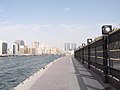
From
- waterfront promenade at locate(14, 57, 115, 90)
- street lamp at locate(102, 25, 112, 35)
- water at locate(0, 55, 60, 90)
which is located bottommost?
water at locate(0, 55, 60, 90)

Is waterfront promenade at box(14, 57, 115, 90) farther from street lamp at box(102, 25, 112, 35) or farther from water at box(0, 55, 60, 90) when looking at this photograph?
water at box(0, 55, 60, 90)

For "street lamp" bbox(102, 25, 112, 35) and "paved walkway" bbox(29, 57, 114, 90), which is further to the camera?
"street lamp" bbox(102, 25, 112, 35)

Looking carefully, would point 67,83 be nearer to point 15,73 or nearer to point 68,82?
point 68,82

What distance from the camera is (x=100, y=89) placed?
9055mm

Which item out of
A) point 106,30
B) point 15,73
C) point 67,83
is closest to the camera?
point 67,83

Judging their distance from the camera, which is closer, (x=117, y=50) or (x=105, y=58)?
(x=117, y=50)

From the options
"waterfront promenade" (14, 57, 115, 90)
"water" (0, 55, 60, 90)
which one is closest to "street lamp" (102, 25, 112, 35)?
"waterfront promenade" (14, 57, 115, 90)

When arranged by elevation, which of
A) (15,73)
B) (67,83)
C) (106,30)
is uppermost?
(106,30)

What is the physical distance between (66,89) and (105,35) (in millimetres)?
3673

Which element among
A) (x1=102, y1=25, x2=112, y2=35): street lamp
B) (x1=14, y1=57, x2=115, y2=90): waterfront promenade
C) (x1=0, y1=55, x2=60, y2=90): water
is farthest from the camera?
(x1=0, y1=55, x2=60, y2=90): water

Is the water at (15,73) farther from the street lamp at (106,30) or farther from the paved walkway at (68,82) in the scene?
the street lamp at (106,30)

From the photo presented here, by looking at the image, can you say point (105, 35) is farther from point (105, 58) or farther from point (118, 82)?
point (118, 82)

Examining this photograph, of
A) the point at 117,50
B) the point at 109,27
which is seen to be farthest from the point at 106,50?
the point at 117,50

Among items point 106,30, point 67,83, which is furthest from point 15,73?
point 106,30
